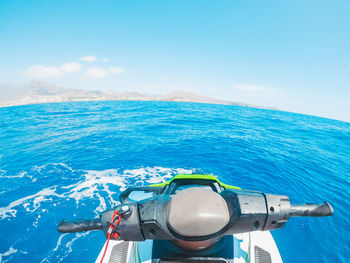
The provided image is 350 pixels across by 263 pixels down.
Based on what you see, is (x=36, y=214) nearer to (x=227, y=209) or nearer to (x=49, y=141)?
(x=227, y=209)

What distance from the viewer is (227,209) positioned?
1.26m

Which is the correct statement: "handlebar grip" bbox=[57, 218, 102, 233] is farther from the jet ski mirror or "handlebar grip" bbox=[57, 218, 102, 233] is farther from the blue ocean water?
the blue ocean water

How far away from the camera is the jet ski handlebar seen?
1.15 m

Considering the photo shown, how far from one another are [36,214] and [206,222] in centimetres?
796

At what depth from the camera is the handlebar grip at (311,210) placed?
4.41ft

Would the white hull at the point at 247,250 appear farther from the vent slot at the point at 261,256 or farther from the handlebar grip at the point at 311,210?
the handlebar grip at the point at 311,210

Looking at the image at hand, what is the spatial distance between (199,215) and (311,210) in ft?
3.48

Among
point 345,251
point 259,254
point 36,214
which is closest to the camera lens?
point 259,254

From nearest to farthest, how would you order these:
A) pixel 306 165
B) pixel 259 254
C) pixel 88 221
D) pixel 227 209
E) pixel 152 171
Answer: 1. pixel 227 209
2. pixel 88 221
3. pixel 259 254
4. pixel 152 171
5. pixel 306 165

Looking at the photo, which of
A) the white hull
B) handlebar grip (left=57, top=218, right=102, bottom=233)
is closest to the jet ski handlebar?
handlebar grip (left=57, top=218, right=102, bottom=233)

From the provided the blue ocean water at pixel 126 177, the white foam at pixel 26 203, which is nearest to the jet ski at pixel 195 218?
the blue ocean water at pixel 126 177

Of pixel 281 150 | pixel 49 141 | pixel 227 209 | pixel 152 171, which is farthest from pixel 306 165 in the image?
pixel 49 141

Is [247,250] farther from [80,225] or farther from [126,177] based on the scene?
[126,177]

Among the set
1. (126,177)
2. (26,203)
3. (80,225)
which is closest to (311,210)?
(80,225)
